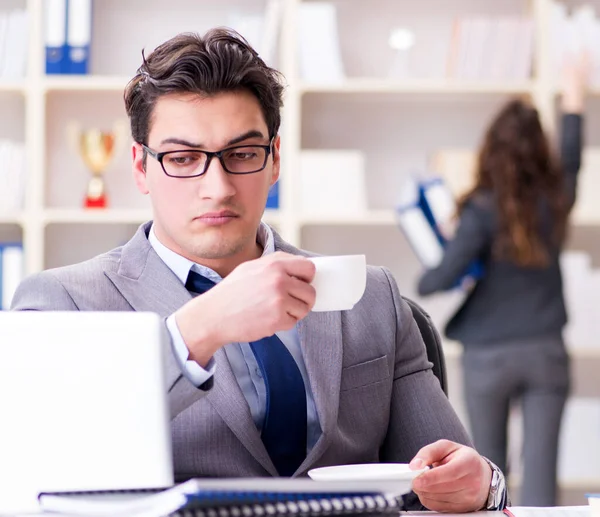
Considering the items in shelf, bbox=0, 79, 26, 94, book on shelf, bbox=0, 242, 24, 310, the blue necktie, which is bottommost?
book on shelf, bbox=0, 242, 24, 310

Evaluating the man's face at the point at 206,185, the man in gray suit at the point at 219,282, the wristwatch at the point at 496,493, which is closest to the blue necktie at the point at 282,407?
the man in gray suit at the point at 219,282

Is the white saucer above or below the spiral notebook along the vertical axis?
below

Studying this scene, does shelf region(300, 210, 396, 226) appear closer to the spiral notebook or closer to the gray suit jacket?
the gray suit jacket

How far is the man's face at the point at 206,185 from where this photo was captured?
134cm

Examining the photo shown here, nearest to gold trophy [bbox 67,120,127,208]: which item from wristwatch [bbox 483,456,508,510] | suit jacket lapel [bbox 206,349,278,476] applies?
suit jacket lapel [bbox 206,349,278,476]

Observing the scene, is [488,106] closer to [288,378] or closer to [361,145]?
[361,145]

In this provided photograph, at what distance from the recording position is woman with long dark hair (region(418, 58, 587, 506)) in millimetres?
2873

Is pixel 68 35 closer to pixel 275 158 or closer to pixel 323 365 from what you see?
pixel 275 158

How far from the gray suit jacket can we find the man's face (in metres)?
0.06

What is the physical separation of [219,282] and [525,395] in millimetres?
1894

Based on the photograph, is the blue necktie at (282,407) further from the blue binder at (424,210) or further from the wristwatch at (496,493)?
the blue binder at (424,210)

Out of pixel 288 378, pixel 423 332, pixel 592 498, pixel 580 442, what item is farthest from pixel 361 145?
pixel 592 498

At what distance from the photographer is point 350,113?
3.70 metres

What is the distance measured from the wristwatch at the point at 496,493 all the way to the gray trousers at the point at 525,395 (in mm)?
1738
